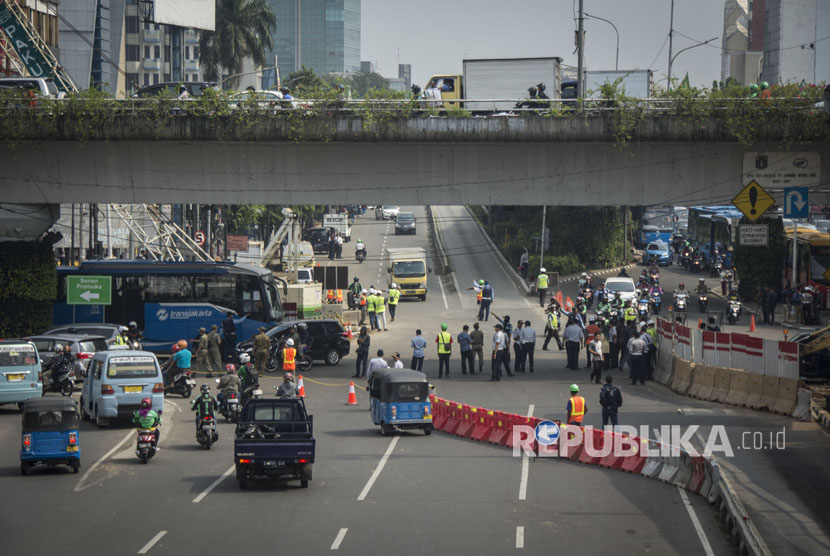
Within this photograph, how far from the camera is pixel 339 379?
33312 mm

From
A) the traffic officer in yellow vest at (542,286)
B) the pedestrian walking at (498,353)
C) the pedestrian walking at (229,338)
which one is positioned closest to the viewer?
the pedestrian walking at (498,353)

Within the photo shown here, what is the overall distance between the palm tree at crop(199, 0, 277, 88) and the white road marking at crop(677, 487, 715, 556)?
7545cm

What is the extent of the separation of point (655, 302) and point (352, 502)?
36579 mm

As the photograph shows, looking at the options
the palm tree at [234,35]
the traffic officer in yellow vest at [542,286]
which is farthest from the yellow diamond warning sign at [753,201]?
the palm tree at [234,35]

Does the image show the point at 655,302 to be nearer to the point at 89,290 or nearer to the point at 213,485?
the point at 89,290

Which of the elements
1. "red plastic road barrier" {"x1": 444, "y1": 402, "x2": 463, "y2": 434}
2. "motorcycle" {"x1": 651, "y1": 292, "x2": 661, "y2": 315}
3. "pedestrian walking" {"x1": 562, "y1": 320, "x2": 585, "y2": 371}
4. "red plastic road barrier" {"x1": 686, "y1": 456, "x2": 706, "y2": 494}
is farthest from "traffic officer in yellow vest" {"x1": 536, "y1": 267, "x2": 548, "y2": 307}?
"red plastic road barrier" {"x1": 686, "y1": 456, "x2": 706, "y2": 494}

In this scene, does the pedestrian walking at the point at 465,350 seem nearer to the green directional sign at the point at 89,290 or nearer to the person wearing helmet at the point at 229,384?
the person wearing helmet at the point at 229,384

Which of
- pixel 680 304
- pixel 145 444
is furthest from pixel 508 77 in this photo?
pixel 145 444

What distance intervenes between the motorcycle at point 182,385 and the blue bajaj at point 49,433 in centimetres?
1035

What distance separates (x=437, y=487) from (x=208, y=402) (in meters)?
5.99

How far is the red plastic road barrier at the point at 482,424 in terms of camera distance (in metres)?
23.2

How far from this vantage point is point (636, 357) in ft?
101

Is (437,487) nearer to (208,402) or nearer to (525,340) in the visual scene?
(208,402)

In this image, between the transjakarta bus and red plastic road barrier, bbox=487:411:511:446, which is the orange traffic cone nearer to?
red plastic road barrier, bbox=487:411:511:446
